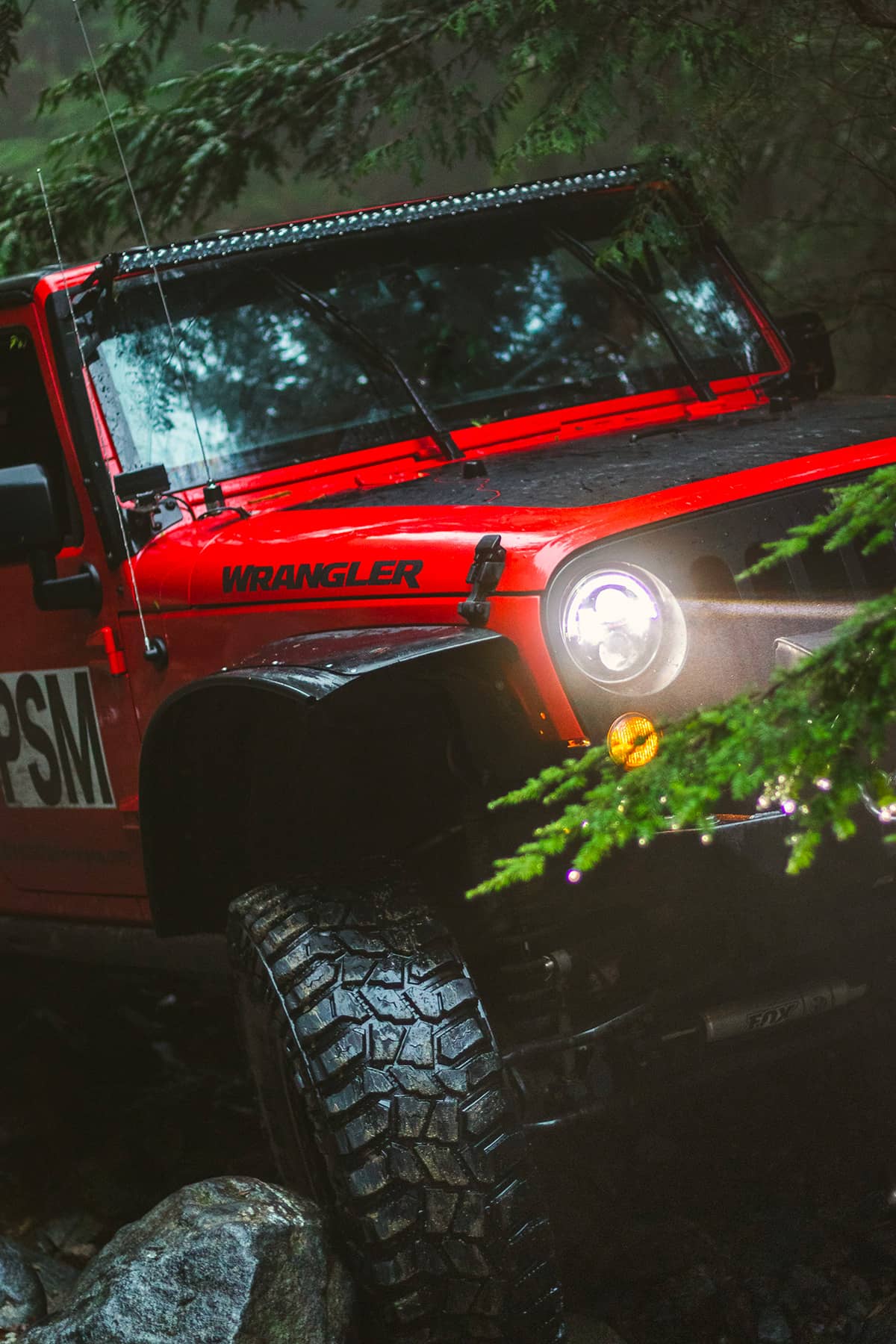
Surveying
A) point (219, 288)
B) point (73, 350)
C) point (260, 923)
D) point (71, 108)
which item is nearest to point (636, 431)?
point (219, 288)

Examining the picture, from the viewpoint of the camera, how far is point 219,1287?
7.98ft

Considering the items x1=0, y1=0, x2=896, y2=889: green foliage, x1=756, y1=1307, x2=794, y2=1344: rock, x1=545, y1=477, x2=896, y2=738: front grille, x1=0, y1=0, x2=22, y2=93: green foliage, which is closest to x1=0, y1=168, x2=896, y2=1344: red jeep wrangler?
x1=545, y1=477, x2=896, y2=738: front grille

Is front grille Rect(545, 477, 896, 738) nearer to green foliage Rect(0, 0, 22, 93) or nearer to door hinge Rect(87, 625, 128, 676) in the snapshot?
door hinge Rect(87, 625, 128, 676)

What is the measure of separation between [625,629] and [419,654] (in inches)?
14.0

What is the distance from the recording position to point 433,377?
375 centimetres

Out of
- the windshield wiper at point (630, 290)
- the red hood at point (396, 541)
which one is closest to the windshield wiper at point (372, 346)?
the red hood at point (396, 541)

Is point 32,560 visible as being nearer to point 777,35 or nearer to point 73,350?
point 73,350

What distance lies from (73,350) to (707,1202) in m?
2.35

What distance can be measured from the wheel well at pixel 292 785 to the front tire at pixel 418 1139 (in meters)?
0.29

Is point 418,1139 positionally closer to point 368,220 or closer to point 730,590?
point 730,590

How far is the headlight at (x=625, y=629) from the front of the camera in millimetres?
2449

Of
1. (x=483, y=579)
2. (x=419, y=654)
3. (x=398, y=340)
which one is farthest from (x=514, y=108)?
(x=419, y=654)

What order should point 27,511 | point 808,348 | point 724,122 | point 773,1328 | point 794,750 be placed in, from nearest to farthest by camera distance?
1. point 794,750
2. point 773,1328
3. point 27,511
4. point 808,348
5. point 724,122

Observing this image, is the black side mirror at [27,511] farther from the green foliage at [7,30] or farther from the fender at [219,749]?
the green foliage at [7,30]
